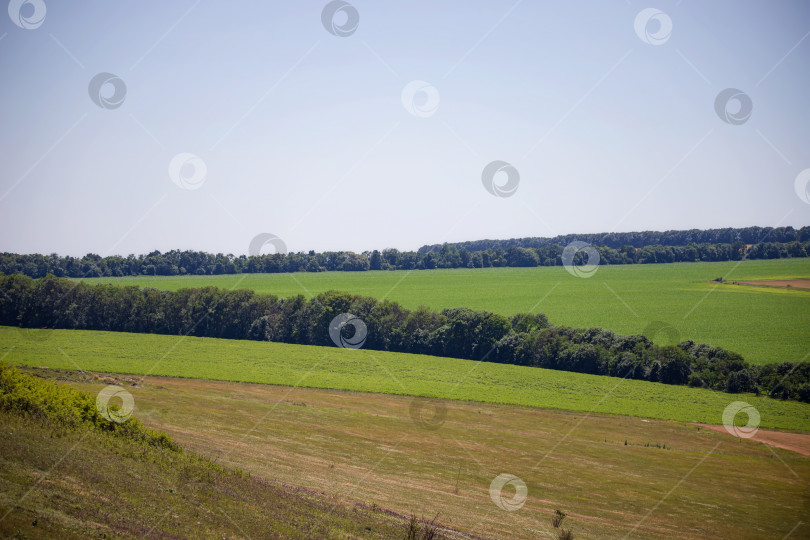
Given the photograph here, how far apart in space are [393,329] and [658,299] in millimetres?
73207

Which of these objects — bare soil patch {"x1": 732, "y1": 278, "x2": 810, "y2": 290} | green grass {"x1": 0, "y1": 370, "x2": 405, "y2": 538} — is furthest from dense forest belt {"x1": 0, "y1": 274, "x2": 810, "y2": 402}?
bare soil patch {"x1": 732, "y1": 278, "x2": 810, "y2": 290}

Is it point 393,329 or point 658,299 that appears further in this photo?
point 658,299

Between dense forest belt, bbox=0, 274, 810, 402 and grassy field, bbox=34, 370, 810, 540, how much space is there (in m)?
18.4

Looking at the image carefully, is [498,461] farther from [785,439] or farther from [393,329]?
[393,329]

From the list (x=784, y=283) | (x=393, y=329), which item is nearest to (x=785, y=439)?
(x=393, y=329)

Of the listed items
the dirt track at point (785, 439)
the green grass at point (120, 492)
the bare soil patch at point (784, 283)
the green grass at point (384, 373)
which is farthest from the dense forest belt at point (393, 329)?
the bare soil patch at point (784, 283)

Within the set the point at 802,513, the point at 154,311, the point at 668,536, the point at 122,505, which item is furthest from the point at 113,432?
the point at 154,311

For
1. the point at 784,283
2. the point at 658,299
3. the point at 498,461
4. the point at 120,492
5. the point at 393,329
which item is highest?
the point at 784,283

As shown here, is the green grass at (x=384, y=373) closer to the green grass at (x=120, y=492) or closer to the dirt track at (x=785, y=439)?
the dirt track at (x=785, y=439)

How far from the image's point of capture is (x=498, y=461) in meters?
39.7

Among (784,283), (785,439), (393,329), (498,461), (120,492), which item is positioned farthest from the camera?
(784,283)

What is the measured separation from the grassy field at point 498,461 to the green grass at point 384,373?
17.8ft

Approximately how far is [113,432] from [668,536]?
2863cm

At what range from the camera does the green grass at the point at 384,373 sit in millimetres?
58094
